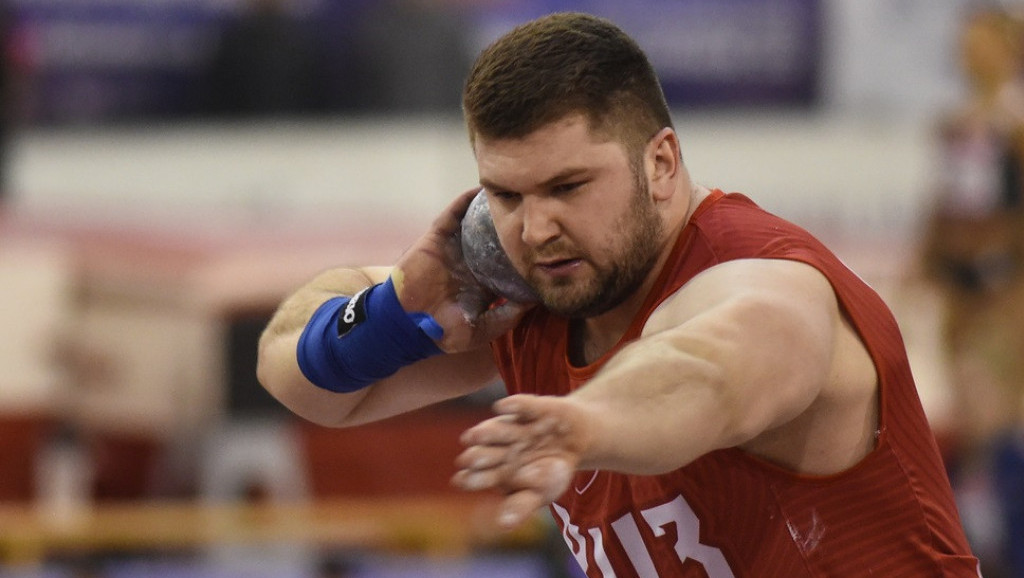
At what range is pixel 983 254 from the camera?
30.9 feet

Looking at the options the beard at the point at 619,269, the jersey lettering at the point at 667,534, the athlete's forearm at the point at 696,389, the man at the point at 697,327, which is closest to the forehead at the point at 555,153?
the man at the point at 697,327

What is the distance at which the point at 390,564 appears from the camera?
29.0ft

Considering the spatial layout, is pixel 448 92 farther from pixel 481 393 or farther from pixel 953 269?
pixel 953 269

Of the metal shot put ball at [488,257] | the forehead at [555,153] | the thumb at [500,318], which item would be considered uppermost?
the forehead at [555,153]

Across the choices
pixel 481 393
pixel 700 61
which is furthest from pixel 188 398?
pixel 700 61

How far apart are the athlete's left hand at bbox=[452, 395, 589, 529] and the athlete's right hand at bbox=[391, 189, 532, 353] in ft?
4.50

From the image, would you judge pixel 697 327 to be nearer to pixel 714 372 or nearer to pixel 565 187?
pixel 714 372

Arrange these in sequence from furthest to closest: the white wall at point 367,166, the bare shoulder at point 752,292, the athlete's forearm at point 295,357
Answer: the white wall at point 367,166 < the athlete's forearm at point 295,357 < the bare shoulder at point 752,292

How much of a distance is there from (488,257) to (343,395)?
A: 641mm

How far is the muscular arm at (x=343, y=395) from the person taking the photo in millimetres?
4465

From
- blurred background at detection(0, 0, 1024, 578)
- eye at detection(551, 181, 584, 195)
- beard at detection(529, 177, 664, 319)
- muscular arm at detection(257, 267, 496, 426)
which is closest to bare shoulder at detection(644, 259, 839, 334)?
beard at detection(529, 177, 664, 319)

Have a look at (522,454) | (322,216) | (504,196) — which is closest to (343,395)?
(504,196)

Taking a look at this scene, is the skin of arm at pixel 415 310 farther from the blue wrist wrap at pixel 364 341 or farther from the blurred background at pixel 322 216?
the blurred background at pixel 322 216

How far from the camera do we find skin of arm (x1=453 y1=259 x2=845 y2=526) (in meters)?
2.75
